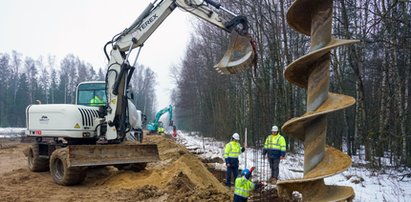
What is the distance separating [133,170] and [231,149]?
9.47 ft

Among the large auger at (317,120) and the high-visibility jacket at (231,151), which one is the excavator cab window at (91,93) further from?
the large auger at (317,120)

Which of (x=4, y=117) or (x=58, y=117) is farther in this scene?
(x=4, y=117)

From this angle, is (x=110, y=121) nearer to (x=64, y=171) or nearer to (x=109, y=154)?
(x=109, y=154)

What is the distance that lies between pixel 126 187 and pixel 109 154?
1.03m

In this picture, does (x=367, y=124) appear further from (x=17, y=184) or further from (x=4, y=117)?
(x=4, y=117)

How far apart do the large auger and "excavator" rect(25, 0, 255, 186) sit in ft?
22.4

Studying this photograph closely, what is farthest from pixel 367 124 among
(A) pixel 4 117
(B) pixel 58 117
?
(A) pixel 4 117

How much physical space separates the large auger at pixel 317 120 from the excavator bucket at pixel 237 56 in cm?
539

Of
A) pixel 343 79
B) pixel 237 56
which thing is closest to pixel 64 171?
pixel 237 56

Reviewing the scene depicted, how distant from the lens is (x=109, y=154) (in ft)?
33.4

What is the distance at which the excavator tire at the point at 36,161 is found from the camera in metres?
12.2

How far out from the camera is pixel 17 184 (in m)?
10.8

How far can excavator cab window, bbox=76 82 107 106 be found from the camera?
1269cm

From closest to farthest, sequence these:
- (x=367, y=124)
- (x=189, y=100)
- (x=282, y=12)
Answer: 1. (x=367, y=124)
2. (x=282, y=12)
3. (x=189, y=100)
